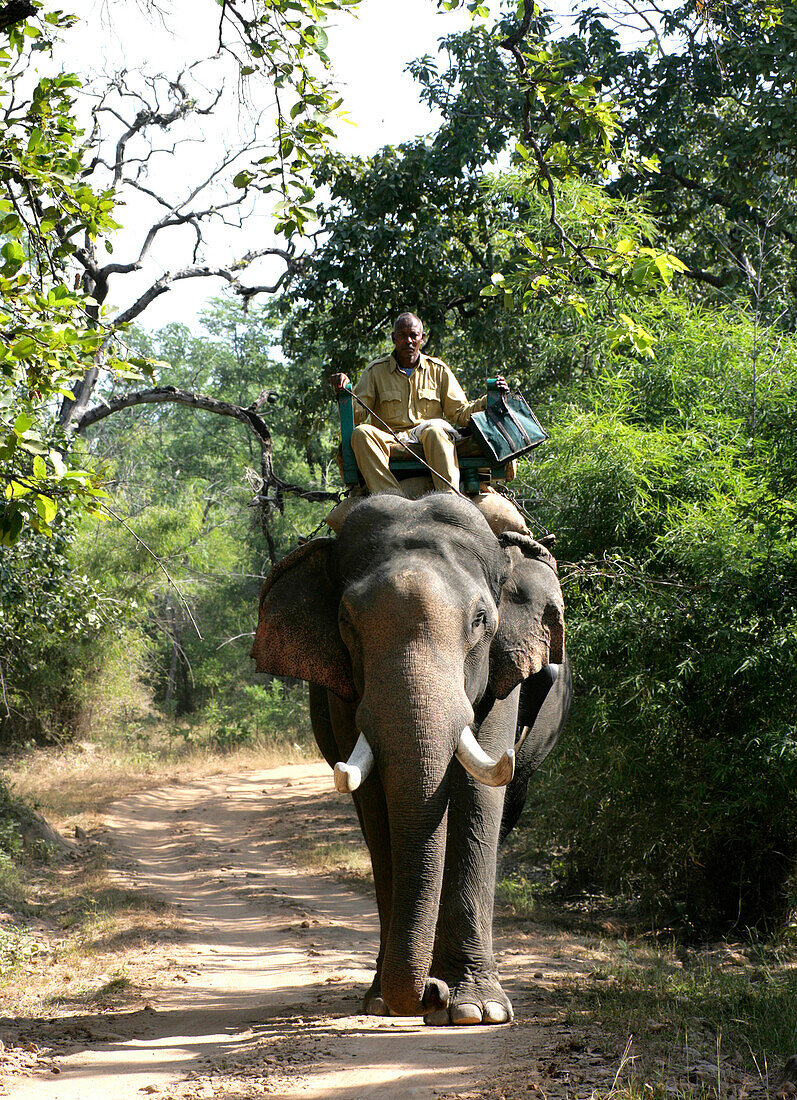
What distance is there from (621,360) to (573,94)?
3.96 m

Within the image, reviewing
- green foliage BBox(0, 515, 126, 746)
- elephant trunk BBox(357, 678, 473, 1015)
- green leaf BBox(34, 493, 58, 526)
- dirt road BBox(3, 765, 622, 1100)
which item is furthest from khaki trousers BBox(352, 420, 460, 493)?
green foliage BBox(0, 515, 126, 746)

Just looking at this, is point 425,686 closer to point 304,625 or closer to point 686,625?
point 304,625

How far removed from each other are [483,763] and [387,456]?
76.6 inches

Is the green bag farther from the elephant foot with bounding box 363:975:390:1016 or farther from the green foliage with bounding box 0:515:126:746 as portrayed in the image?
the green foliage with bounding box 0:515:126:746

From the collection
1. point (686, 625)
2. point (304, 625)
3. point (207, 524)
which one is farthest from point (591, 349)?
point (207, 524)

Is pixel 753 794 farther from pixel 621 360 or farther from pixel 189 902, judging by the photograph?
pixel 189 902

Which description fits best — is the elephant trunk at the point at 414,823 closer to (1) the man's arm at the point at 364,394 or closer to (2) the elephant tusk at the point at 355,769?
(2) the elephant tusk at the point at 355,769

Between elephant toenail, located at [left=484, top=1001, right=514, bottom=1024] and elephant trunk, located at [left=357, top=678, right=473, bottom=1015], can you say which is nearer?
elephant trunk, located at [left=357, top=678, right=473, bottom=1015]

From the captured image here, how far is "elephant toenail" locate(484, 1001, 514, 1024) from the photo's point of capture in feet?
16.0

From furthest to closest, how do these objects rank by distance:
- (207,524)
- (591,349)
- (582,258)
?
(207,524), (591,349), (582,258)

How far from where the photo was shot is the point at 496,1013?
16.1 feet

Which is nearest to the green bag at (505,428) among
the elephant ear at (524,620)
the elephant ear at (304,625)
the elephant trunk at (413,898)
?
the elephant ear at (524,620)

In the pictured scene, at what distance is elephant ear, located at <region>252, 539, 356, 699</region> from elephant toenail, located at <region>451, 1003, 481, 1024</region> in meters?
1.48

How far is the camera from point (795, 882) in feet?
25.5
